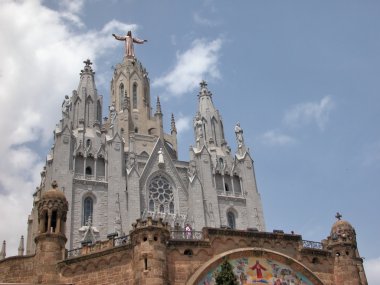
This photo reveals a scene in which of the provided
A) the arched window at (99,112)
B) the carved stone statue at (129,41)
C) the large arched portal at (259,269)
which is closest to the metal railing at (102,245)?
the large arched portal at (259,269)

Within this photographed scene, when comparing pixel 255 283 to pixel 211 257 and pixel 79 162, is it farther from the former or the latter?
pixel 79 162

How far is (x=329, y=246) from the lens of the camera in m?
25.0

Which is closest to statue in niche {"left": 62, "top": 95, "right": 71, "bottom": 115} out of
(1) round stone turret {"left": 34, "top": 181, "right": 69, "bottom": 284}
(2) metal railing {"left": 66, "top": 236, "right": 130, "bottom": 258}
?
(1) round stone turret {"left": 34, "top": 181, "right": 69, "bottom": 284}

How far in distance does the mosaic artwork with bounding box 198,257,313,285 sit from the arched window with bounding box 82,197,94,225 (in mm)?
23237

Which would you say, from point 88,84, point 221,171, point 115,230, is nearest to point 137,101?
point 88,84

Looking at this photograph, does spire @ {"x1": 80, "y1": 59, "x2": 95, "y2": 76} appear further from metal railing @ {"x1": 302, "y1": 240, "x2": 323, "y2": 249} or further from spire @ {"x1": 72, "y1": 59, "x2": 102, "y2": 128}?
metal railing @ {"x1": 302, "y1": 240, "x2": 323, "y2": 249}

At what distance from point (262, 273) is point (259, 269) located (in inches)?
8.6

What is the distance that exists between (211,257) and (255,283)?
7.23ft

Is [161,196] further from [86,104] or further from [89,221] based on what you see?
[86,104]

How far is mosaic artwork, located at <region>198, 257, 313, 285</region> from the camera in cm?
2242

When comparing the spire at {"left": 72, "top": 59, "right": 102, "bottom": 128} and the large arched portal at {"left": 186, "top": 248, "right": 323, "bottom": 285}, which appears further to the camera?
the spire at {"left": 72, "top": 59, "right": 102, "bottom": 128}

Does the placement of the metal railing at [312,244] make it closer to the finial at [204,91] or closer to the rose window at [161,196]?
the rose window at [161,196]

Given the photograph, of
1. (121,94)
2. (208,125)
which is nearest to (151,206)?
(208,125)

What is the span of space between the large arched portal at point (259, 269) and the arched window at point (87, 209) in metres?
23.1
